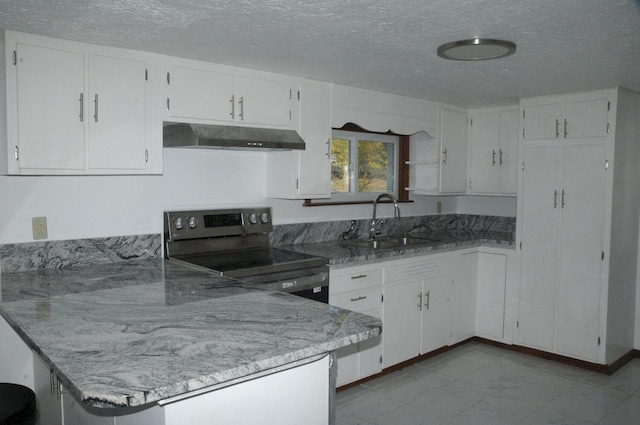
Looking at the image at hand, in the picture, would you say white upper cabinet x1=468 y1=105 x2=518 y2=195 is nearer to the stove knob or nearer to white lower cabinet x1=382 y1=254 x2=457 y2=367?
white lower cabinet x1=382 y1=254 x2=457 y2=367

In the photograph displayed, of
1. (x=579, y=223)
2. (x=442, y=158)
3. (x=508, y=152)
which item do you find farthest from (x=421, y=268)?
(x=508, y=152)

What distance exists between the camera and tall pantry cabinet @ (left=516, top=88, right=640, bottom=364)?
3730 mm

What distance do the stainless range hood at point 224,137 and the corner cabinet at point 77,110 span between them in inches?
4.2

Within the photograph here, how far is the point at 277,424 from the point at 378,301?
2044 millimetres

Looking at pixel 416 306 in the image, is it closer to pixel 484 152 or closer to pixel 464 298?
pixel 464 298

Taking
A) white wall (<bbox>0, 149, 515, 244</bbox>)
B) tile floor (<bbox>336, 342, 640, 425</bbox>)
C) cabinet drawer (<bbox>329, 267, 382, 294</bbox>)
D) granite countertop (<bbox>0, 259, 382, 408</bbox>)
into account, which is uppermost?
white wall (<bbox>0, 149, 515, 244</bbox>)

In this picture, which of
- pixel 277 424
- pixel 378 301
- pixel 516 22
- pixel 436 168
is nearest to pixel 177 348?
pixel 277 424

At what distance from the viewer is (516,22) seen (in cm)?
215

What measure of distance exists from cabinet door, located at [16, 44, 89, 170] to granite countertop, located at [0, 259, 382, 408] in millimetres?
597

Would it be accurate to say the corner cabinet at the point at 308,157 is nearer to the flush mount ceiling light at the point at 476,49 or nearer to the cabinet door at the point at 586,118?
the flush mount ceiling light at the point at 476,49

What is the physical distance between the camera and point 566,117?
3891mm

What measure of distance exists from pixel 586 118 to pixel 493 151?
92 cm

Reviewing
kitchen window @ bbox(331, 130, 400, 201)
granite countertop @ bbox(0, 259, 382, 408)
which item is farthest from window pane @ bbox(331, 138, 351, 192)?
granite countertop @ bbox(0, 259, 382, 408)

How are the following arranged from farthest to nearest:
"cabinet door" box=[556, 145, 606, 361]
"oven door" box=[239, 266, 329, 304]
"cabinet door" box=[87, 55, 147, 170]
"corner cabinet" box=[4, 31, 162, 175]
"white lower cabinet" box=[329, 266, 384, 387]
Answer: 1. "cabinet door" box=[556, 145, 606, 361]
2. "white lower cabinet" box=[329, 266, 384, 387]
3. "oven door" box=[239, 266, 329, 304]
4. "cabinet door" box=[87, 55, 147, 170]
5. "corner cabinet" box=[4, 31, 162, 175]
